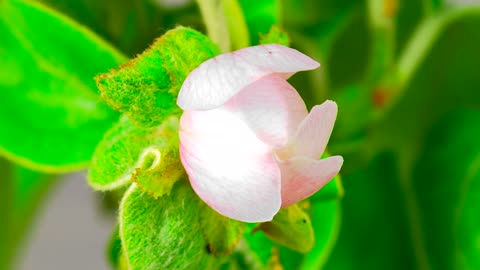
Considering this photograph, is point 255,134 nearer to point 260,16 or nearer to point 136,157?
point 136,157

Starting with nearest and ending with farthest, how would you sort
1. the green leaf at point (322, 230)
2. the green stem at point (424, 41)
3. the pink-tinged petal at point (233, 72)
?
the pink-tinged petal at point (233, 72) < the green leaf at point (322, 230) < the green stem at point (424, 41)

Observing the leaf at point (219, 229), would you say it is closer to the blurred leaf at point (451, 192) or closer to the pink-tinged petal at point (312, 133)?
the pink-tinged petal at point (312, 133)

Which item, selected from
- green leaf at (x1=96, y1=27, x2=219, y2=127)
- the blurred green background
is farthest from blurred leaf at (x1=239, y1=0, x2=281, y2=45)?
green leaf at (x1=96, y1=27, x2=219, y2=127)

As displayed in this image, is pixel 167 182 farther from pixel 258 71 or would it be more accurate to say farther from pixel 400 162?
pixel 400 162

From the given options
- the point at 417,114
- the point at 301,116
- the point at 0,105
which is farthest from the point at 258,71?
the point at 417,114

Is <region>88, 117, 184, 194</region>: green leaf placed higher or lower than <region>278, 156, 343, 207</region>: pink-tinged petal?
lower

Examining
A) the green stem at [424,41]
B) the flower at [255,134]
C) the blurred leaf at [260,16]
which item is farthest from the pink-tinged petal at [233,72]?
the green stem at [424,41]

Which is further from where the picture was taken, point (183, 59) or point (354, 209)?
point (354, 209)

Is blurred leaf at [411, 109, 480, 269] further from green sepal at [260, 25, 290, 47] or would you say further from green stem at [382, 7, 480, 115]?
green sepal at [260, 25, 290, 47]
